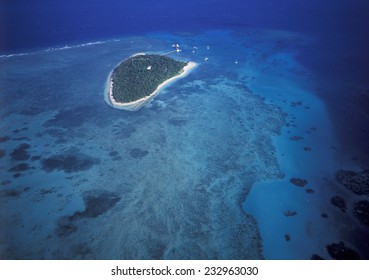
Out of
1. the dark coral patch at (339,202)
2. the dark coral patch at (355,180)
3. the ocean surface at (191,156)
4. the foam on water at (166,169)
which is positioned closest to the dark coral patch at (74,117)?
the foam on water at (166,169)

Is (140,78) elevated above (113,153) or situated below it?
above

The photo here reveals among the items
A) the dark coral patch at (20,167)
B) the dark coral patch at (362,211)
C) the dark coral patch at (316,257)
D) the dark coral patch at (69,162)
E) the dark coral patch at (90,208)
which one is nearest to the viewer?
the dark coral patch at (316,257)

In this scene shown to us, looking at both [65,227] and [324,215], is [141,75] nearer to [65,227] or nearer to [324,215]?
[65,227]

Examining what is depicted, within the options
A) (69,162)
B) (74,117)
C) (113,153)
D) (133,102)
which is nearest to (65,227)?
(69,162)

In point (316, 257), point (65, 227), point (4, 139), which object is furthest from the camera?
point (4, 139)

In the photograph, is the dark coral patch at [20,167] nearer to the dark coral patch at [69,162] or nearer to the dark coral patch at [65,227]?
the dark coral patch at [69,162]

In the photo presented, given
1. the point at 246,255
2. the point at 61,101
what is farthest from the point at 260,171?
the point at 61,101
